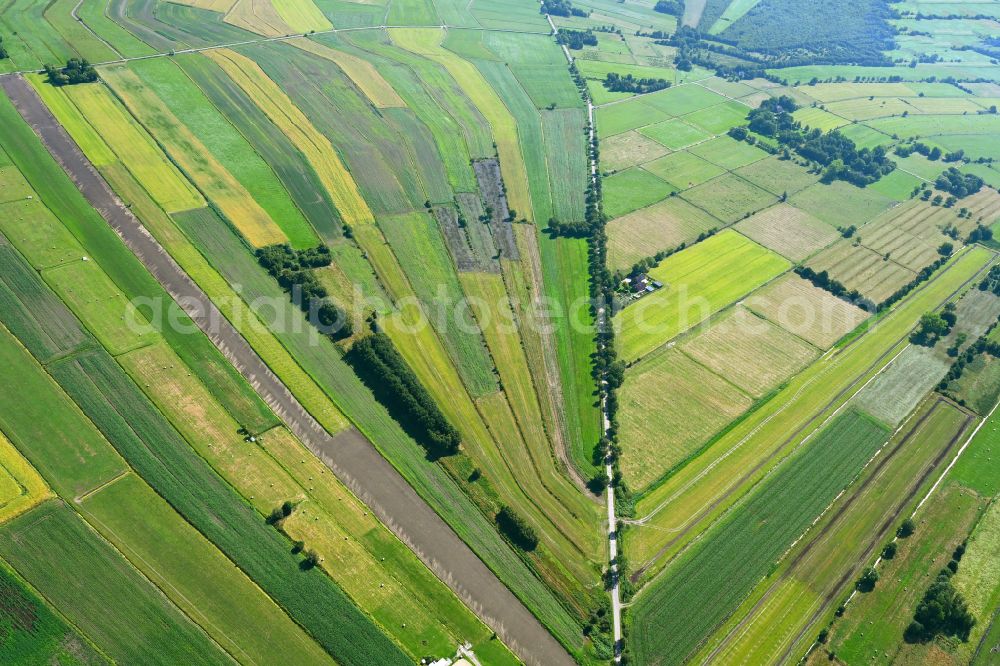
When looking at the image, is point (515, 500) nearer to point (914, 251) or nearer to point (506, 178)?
point (506, 178)

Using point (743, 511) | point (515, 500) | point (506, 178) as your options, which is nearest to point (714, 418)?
point (743, 511)

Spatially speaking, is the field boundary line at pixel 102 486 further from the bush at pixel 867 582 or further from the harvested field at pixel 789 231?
the harvested field at pixel 789 231

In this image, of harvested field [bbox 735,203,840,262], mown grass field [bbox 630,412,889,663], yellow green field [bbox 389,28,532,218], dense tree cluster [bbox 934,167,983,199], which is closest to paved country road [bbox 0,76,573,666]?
mown grass field [bbox 630,412,889,663]

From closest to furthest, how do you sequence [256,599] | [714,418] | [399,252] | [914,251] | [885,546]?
[256,599], [885,546], [714,418], [399,252], [914,251]

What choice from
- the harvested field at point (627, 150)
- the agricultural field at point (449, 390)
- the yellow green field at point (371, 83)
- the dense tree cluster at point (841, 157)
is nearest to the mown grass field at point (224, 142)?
the agricultural field at point (449, 390)

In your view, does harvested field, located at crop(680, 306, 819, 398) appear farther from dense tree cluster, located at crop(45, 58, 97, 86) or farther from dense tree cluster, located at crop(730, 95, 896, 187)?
dense tree cluster, located at crop(45, 58, 97, 86)
